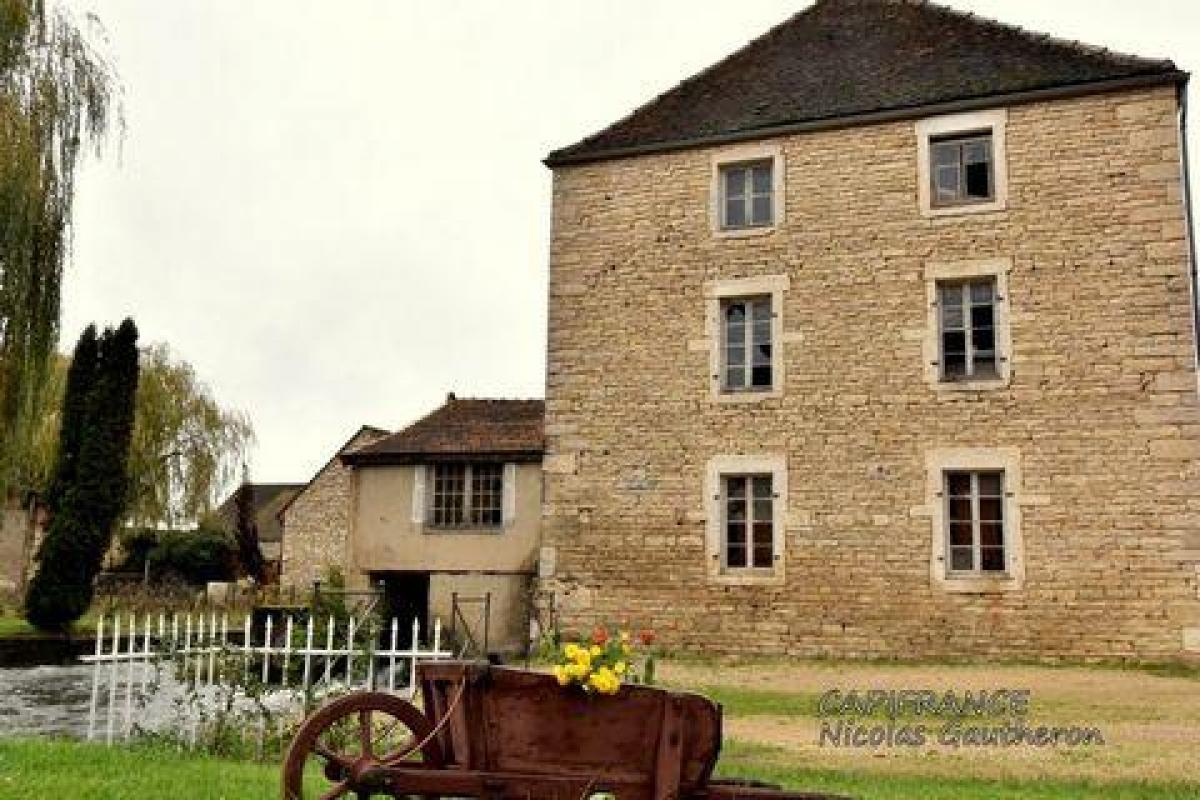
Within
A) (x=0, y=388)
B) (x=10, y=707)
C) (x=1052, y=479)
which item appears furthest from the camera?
(x=1052, y=479)

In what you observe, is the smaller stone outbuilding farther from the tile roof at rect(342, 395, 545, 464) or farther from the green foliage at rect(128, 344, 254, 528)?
the tile roof at rect(342, 395, 545, 464)

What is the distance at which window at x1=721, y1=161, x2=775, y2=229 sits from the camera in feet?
50.8

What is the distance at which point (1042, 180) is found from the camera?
1388cm

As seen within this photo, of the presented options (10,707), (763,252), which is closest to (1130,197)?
(763,252)

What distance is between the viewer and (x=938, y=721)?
9992mm

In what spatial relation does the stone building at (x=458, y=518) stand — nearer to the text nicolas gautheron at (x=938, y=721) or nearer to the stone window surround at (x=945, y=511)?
the stone window surround at (x=945, y=511)

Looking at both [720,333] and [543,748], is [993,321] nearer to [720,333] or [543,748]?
[720,333]

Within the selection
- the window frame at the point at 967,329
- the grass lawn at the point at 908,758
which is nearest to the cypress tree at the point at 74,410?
the grass lawn at the point at 908,758

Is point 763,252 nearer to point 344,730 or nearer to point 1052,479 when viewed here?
point 1052,479

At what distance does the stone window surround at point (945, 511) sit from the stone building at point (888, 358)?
26mm

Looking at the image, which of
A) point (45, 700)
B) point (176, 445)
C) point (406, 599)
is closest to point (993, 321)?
point (406, 599)

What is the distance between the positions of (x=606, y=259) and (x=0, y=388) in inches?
323

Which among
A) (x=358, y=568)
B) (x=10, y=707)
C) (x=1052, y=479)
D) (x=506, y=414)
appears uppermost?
(x=506, y=414)

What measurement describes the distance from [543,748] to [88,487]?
2109cm
